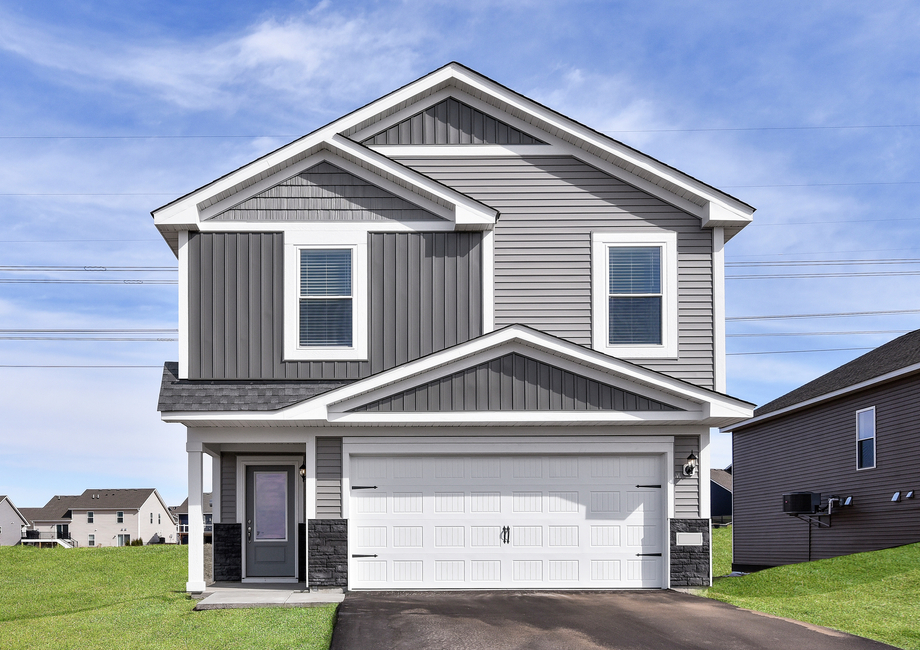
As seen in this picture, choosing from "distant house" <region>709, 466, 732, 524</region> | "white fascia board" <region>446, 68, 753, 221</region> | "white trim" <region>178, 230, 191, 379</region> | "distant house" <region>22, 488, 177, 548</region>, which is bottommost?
"distant house" <region>22, 488, 177, 548</region>

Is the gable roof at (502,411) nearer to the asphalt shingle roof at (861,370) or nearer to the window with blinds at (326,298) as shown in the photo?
the window with blinds at (326,298)

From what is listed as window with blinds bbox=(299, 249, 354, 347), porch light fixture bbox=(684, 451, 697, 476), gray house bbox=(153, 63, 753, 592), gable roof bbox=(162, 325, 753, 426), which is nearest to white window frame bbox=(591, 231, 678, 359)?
gray house bbox=(153, 63, 753, 592)

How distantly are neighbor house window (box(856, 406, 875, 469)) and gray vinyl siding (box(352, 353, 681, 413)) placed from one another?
383 inches

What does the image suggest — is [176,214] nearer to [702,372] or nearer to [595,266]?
[595,266]

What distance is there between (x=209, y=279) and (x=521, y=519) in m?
5.89

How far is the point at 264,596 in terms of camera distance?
11898mm

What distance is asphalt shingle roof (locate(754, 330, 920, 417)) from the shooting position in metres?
19.1

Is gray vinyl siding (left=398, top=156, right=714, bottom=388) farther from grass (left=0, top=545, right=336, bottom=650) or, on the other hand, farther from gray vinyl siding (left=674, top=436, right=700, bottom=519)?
grass (left=0, top=545, right=336, bottom=650)

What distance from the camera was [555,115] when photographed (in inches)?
550

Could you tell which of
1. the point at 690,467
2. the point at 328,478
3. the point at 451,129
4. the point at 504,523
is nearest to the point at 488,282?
the point at 451,129

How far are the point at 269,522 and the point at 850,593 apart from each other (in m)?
8.89

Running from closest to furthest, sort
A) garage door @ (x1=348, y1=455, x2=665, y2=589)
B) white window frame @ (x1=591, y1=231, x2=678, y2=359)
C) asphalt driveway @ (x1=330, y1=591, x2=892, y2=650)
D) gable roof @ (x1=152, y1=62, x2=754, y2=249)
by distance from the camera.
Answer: asphalt driveway @ (x1=330, y1=591, x2=892, y2=650) → garage door @ (x1=348, y1=455, x2=665, y2=589) → gable roof @ (x1=152, y1=62, x2=754, y2=249) → white window frame @ (x1=591, y1=231, x2=678, y2=359)

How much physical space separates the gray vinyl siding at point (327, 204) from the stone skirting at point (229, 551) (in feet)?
16.4

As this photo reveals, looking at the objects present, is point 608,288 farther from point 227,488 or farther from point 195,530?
point 195,530
